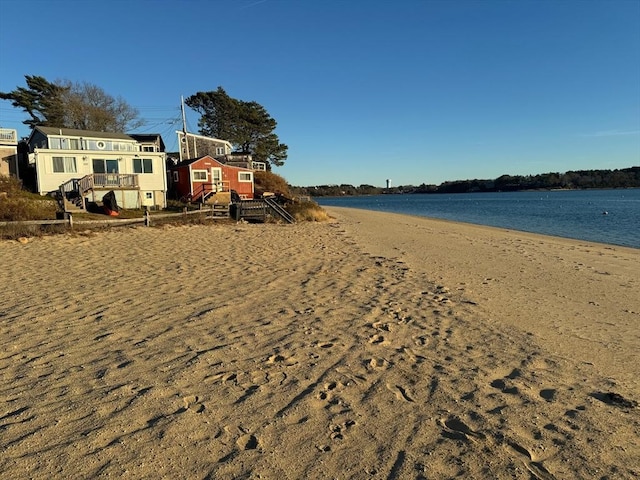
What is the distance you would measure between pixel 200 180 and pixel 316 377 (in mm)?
Result: 32250

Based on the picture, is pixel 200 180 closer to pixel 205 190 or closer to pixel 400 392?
pixel 205 190

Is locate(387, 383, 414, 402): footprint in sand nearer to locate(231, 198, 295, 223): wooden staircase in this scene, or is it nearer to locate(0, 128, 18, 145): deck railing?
locate(231, 198, 295, 223): wooden staircase

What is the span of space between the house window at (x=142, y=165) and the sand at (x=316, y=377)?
75.0 ft

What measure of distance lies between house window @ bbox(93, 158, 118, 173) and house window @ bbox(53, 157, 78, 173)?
1.31 m

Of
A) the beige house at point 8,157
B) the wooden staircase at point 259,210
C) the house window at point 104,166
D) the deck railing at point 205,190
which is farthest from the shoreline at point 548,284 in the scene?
the beige house at point 8,157

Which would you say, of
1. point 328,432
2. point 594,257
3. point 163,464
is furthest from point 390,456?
point 594,257

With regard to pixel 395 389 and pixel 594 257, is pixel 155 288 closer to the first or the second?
pixel 395 389

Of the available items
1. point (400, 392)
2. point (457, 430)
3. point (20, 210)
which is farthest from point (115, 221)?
point (457, 430)

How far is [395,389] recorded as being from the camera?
438 cm

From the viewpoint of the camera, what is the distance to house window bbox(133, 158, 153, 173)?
30875 mm

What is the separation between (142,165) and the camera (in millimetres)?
31062

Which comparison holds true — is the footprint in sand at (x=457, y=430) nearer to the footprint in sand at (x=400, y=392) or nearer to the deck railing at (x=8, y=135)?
the footprint in sand at (x=400, y=392)

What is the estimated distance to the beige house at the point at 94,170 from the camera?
27.7 meters

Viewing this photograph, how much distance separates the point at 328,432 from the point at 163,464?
1.34 metres
